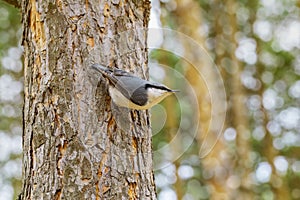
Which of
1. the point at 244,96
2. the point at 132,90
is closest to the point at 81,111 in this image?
the point at 132,90

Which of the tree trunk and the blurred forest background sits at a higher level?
the blurred forest background

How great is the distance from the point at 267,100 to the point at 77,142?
3.99 m

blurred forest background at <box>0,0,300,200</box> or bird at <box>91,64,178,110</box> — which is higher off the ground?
blurred forest background at <box>0,0,300,200</box>

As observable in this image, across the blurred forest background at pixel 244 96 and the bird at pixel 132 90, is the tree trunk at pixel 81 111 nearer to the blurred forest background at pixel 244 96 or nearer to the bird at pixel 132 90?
the bird at pixel 132 90

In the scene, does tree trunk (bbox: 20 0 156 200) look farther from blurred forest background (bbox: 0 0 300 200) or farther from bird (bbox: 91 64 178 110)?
blurred forest background (bbox: 0 0 300 200)

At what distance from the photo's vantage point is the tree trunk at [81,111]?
1184 mm

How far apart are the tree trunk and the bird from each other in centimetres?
3

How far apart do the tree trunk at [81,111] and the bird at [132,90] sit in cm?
3

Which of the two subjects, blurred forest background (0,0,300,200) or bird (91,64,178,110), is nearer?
bird (91,64,178,110)

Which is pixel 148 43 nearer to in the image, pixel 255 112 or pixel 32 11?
pixel 32 11

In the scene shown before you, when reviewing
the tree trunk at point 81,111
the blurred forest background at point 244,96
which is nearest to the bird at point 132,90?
the tree trunk at point 81,111

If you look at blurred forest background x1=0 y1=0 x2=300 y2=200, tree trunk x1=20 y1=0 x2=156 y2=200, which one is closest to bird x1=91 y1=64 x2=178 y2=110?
tree trunk x1=20 y1=0 x2=156 y2=200

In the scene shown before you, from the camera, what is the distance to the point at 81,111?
4.01ft

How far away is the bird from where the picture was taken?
1.20 m
